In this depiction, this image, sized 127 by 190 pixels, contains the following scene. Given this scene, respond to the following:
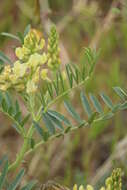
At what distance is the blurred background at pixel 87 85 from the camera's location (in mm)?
1535

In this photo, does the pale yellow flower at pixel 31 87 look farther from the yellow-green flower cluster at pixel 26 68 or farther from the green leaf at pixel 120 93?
the green leaf at pixel 120 93

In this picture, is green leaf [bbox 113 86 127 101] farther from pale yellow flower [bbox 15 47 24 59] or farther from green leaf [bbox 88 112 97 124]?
pale yellow flower [bbox 15 47 24 59]

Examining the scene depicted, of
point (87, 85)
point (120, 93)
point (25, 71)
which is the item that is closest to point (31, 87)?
point (25, 71)

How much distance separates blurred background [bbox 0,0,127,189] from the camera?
5.04ft

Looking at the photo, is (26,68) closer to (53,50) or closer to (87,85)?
(53,50)

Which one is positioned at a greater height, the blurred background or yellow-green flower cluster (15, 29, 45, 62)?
yellow-green flower cluster (15, 29, 45, 62)

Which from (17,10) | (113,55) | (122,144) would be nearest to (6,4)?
(17,10)

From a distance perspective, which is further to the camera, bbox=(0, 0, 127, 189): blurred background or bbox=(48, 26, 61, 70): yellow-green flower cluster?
bbox=(0, 0, 127, 189): blurred background

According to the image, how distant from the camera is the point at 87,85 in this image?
1754 millimetres

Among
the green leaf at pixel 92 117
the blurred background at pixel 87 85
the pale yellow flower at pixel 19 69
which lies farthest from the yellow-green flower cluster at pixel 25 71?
the blurred background at pixel 87 85

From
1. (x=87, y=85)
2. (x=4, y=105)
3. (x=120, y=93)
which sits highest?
(x=4, y=105)

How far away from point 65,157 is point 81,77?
84cm

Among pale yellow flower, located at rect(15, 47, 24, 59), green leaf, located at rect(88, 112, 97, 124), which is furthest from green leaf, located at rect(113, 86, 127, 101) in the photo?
pale yellow flower, located at rect(15, 47, 24, 59)

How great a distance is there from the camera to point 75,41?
2.27m
